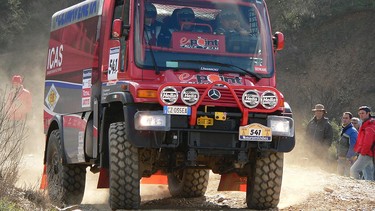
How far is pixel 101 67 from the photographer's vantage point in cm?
1241

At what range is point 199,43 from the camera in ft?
38.0

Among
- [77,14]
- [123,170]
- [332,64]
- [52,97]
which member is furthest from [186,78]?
[332,64]

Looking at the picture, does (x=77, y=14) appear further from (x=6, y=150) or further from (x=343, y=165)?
(x=343, y=165)

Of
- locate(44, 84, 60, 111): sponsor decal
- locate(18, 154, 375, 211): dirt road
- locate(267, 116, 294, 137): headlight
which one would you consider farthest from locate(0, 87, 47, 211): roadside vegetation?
locate(267, 116, 294, 137): headlight

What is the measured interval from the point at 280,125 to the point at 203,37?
146cm

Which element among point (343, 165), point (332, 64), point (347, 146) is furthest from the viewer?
point (332, 64)

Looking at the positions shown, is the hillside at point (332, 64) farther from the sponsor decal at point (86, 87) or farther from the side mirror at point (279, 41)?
the side mirror at point (279, 41)

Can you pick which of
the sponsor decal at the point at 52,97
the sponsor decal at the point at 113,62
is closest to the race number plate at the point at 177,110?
the sponsor decal at the point at 113,62

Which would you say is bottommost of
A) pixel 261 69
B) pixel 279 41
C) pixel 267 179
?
pixel 267 179

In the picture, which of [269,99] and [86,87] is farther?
[86,87]

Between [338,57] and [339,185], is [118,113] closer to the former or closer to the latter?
[339,185]

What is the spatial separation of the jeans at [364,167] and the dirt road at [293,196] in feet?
4.32

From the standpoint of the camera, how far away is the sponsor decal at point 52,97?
46.9 feet

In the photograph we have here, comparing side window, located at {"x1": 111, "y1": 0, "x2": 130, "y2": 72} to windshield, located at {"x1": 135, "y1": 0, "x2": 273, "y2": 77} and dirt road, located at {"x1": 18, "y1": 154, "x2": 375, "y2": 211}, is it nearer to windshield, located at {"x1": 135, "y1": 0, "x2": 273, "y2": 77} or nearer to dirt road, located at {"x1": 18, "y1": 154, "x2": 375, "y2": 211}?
windshield, located at {"x1": 135, "y1": 0, "x2": 273, "y2": 77}
